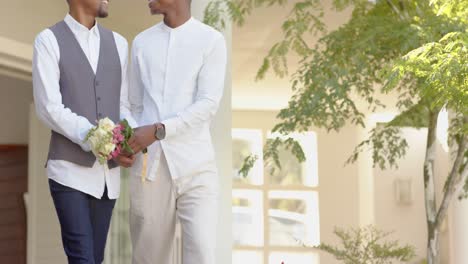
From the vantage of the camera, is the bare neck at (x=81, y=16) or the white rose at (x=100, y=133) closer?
the white rose at (x=100, y=133)

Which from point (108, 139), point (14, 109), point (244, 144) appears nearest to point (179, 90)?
point (108, 139)

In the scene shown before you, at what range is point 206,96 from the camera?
127 inches

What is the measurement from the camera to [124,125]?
302cm

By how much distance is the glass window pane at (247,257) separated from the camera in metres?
13.8

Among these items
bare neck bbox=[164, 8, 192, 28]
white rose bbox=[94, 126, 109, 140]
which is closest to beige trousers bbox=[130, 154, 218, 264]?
white rose bbox=[94, 126, 109, 140]

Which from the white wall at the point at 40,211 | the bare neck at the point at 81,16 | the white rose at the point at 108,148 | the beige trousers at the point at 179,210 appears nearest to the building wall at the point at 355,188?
the white wall at the point at 40,211

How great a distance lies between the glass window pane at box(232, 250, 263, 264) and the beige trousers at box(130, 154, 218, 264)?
419 inches

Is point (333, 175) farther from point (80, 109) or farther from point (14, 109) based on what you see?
point (80, 109)

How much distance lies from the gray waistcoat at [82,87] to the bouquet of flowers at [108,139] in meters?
0.12

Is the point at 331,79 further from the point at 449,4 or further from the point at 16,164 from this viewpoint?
the point at 16,164

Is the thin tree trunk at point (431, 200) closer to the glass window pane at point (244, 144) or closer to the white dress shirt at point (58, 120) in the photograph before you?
the white dress shirt at point (58, 120)

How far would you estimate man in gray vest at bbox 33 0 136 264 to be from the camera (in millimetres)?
2953

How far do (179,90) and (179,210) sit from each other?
391 millimetres

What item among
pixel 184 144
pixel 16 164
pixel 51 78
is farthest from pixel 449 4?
pixel 16 164
